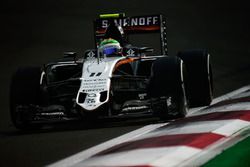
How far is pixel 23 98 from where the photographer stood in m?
8.41

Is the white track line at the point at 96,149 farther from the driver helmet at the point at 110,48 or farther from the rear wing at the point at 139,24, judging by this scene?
the rear wing at the point at 139,24

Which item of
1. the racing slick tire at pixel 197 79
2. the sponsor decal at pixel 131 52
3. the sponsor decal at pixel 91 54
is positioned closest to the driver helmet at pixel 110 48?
the sponsor decal at pixel 131 52

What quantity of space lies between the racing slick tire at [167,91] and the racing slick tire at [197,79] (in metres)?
1.17

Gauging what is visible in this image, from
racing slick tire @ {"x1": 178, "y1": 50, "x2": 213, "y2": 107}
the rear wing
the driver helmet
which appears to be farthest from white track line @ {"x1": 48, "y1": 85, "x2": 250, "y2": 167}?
the rear wing

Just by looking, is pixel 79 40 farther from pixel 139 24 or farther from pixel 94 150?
pixel 94 150

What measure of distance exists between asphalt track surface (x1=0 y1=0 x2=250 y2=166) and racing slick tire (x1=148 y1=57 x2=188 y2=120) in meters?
0.31

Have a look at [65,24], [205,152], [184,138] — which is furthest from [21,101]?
[65,24]

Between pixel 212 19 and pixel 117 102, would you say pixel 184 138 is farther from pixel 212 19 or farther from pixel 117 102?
pixel 212 19

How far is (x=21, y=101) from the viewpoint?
8383mm

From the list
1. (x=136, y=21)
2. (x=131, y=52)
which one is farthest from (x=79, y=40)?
(x=131, y=52)

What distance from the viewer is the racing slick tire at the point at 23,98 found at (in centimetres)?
834

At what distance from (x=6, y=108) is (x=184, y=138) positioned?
452 centimetres

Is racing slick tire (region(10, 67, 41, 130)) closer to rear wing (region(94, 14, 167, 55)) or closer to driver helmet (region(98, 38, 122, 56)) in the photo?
driver helmet (region(98, 38, 122, 56))

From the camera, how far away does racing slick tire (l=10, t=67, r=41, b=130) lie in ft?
27.3
